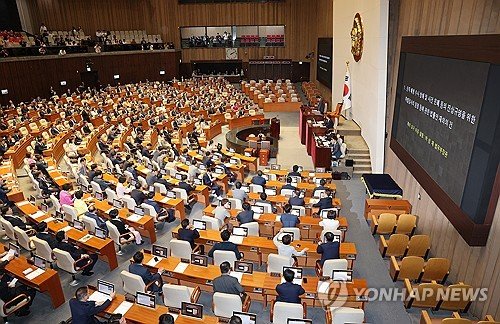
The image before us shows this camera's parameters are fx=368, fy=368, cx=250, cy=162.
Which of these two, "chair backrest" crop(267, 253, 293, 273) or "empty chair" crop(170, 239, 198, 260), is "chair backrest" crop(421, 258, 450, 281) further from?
"empty chair" crop(170, 239, 198, 260)

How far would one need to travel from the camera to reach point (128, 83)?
119ft

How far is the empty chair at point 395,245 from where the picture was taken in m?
9.29

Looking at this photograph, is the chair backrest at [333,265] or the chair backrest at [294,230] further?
the chair backrest at [294,230]

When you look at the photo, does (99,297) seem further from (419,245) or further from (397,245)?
(419,245)

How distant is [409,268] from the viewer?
835 centimetres

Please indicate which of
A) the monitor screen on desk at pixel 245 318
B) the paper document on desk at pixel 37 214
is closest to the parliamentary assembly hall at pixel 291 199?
the monitor screen on desk at pixel 245 318

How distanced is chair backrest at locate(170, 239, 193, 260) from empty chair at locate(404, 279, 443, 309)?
498 centimetres

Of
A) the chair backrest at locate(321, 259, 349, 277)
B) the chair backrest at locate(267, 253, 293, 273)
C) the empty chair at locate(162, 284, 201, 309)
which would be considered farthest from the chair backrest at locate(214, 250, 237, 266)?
the chair backrest at locate(321, 259, 349, 277)

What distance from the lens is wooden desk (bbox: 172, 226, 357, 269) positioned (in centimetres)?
895

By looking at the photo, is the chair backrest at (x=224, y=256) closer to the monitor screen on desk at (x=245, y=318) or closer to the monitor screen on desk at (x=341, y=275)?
the monitor screen on desk at (x=245, y=318)

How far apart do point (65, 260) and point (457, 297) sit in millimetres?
8619

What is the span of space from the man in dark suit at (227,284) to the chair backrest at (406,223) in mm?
5464

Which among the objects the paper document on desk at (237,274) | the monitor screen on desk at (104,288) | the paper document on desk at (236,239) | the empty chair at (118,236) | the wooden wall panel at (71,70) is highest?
the wooden wall panel at (71,70)

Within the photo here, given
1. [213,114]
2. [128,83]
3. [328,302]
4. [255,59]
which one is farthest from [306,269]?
[255,59]
